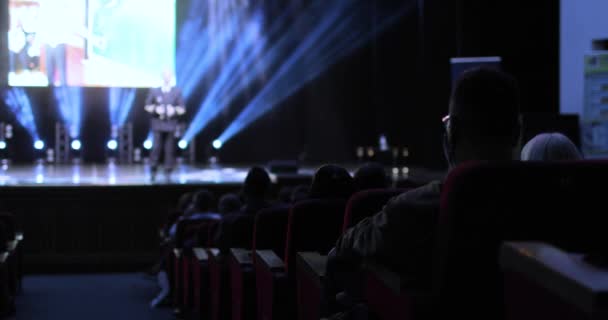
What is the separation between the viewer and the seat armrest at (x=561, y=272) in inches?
32.7

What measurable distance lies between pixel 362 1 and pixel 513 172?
1175 centimetres

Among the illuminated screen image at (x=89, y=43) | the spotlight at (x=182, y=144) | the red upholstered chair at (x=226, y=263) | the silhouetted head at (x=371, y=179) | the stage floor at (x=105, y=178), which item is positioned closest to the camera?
the silhouetted head at (x=371, y=179)

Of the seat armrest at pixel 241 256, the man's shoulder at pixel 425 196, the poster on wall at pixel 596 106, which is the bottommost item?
the seat armrest at pixel 241 256

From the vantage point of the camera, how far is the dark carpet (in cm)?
527

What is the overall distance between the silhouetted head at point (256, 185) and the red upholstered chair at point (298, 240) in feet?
3.80

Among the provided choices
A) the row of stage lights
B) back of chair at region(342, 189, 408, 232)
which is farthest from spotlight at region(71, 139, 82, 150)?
back of chair at region(342, 189, 408, 232)

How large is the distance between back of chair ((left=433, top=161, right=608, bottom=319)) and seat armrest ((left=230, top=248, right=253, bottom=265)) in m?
1.90

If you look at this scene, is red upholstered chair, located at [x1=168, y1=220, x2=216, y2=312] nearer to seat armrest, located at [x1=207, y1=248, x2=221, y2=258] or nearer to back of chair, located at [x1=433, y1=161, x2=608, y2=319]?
seat armrest, located at [x1=207, y1=248, x2=221, y2=258]

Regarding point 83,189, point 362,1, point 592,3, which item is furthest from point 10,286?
point 362,1

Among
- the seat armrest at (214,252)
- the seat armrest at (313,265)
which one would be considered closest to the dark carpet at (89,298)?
the seat armrest at (214,252)

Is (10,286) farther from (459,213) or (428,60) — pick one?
(428,60)

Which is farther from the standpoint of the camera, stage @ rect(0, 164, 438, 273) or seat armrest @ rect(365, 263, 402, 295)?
stage @ rect(0, 164, 438, 273)

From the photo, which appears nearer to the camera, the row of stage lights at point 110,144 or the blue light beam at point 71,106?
the row of stage lights at point 110,144

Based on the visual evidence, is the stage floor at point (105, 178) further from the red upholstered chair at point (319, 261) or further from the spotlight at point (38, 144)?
the red upholstered chair at point (319, 261)
